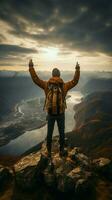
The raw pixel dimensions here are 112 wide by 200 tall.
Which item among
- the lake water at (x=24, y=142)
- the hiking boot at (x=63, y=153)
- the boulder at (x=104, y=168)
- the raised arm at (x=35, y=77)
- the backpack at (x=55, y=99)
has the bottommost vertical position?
the lake water at (x=24, y=142)

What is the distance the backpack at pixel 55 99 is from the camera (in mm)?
12485

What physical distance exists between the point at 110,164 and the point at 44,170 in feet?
16.5

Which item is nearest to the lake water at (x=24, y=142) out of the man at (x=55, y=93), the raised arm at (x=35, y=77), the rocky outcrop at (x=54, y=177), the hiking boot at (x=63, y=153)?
the hiking boot at (x=63, y=153)

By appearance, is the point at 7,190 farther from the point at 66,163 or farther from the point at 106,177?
the point at 106,177

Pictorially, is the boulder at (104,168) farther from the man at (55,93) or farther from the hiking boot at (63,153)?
the man at (55,93)

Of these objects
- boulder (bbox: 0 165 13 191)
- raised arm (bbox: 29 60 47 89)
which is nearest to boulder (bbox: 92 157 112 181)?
boulder (bbox: 0 165 13 191)

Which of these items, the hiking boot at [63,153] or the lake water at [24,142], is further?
the lake water at [24,142]

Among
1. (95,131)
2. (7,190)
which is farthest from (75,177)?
(95,131)

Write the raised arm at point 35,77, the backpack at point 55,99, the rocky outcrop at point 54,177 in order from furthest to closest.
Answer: the rocky outcrop at point 54,177 < the raised arm at point 35,77 < the backpack at point 55,99

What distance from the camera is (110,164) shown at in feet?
51.4

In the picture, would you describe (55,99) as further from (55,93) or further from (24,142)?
(24,142)

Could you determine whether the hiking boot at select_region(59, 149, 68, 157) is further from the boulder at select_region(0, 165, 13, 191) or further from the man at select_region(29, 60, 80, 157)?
the boulder at select_region(0, 165, 13, 191)

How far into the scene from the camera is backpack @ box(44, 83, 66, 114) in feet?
41.0

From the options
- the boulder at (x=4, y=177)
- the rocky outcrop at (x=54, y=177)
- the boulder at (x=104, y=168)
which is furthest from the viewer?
the boulder at (x=104, y=168)
